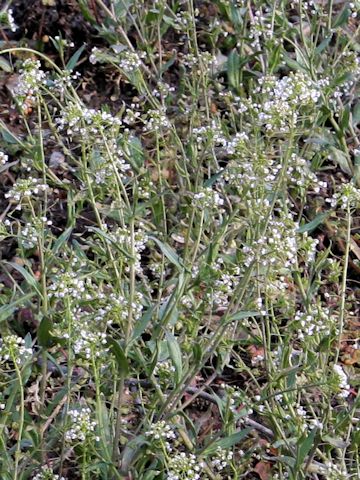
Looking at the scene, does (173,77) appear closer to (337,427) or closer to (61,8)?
(61,8)

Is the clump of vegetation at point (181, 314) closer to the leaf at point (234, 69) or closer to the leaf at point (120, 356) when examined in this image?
the leaf at point (120, 356)

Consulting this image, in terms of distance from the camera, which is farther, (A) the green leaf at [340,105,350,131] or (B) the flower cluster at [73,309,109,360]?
(A) the green leaf at [340,105,350,131]

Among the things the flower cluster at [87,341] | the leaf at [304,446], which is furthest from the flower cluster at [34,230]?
the leaf at [304,446]

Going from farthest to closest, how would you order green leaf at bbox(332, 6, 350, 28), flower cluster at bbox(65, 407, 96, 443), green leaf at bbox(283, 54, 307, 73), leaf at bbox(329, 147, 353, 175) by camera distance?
green leaf at bbox(332, 6, 350, 28) → green leaf at bbox(283, 54, 307, 73) → leaf at bbox(329, 147, 353, 175) → flower cluster at bbox(65, 407, 96, 443)

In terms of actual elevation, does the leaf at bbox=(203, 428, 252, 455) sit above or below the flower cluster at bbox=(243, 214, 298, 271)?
below

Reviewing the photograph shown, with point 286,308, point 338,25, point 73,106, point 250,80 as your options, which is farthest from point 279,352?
point 338,25

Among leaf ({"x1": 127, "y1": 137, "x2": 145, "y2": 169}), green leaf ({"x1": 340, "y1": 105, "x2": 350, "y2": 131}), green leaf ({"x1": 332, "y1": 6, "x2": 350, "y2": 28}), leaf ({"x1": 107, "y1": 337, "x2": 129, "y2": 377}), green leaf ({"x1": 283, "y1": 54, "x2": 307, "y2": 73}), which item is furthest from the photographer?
green leaf ({"x1": 332, "y1": 6, "x2": 350, "y2": 28})

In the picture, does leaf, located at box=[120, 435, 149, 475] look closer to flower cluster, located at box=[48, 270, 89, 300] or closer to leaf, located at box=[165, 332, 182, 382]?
leaf, located at box=[165, 332, 182, 382]

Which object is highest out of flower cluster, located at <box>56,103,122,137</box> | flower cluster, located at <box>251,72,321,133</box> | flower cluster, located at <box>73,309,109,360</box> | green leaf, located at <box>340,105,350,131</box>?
flower cluster, located at <box>56,103,122,137</box>

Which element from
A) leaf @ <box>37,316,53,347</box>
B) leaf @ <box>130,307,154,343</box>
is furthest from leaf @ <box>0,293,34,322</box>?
leaf @ <box>130,307,154,343</box>
